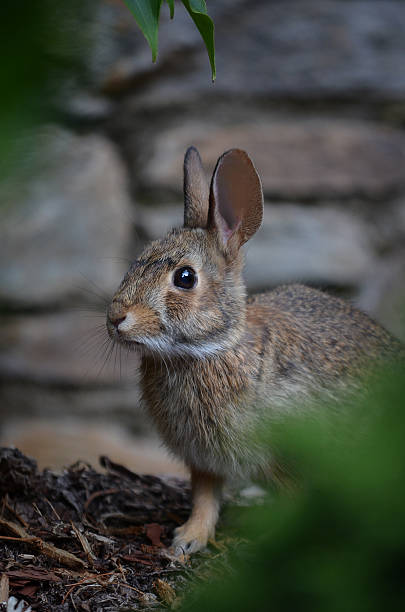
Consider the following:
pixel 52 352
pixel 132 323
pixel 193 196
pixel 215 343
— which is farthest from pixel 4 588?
pixel 52 352

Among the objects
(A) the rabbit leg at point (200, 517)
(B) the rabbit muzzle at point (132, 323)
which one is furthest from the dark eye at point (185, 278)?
(A) the rabbit leg at point (200, 517)

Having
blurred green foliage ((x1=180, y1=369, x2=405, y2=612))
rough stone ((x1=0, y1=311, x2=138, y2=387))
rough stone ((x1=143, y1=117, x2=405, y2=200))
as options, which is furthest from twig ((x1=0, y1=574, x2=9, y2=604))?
rough stone ((x1=143, y1=117, x2=405, y2=200))

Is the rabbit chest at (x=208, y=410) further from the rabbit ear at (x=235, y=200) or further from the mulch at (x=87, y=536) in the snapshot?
the rabbit ear at (x=235, y=200)

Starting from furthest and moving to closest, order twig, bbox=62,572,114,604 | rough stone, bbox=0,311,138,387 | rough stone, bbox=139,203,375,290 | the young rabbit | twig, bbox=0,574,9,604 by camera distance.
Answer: rough stone, bbox=0,311,138,387 < rough stone, bbox=139,203,375,290 < the young rabbit < twig, bbox=62,572,114,604 < twig, bbox=0,574,9,604

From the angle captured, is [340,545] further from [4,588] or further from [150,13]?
[4,588]

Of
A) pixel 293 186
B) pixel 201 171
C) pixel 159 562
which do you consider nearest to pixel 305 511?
pixel 159 562

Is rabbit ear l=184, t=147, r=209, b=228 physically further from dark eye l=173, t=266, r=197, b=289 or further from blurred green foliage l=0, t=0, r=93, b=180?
blurred green foliage l=0, t=0, r=93, b=180
